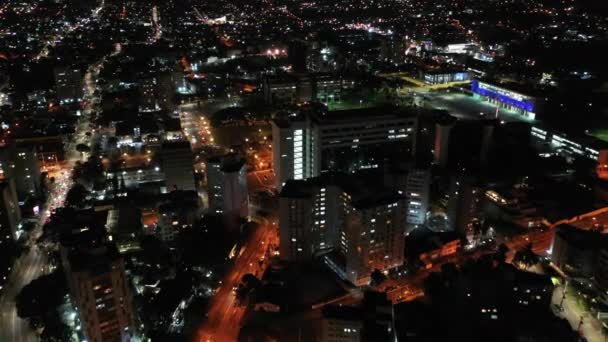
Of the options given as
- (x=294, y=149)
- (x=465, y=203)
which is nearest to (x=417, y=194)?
(x=465, y=203)

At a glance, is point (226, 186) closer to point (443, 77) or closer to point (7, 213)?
point (7, 213)

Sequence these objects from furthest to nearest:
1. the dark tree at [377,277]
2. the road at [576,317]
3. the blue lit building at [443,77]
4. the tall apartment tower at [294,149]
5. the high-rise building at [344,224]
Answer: the blue lit building at [443,77], the tall apartment tower at [294,149], the dark tree at [377,277], the high-rise building at [344,224], the road at [576,317]

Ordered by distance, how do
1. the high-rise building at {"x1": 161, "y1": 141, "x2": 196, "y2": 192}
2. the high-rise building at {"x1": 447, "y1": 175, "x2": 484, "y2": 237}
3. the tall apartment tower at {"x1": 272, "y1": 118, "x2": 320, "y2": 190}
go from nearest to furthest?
the high-rise building at {"x1": 447, "y1": 175, "x2": 484, "y2": 237} < the tall apartment tower at {"x1": 272, "y1": 118, "x2": 320, "y2": 190} < the high-rise building at {"x1": 161, "y1": 141, "x2": 196, "y2": 192}

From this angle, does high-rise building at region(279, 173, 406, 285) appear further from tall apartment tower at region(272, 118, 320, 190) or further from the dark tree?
tall apartment tower at region(272, 118, 320, 190)

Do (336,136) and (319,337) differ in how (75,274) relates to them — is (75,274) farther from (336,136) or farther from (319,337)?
(336,136)

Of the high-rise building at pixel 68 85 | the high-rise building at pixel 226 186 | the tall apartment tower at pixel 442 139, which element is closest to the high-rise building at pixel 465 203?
the tall apartment tower at pixel 442 139

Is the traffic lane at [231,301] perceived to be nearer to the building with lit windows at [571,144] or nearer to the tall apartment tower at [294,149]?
the tall apartment tower at [294,149]

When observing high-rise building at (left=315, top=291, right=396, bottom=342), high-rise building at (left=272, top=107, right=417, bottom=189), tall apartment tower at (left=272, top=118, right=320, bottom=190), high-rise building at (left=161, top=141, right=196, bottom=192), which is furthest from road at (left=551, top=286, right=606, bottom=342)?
high-rise building at (left=161, top=141, right=196, bottom=192)
